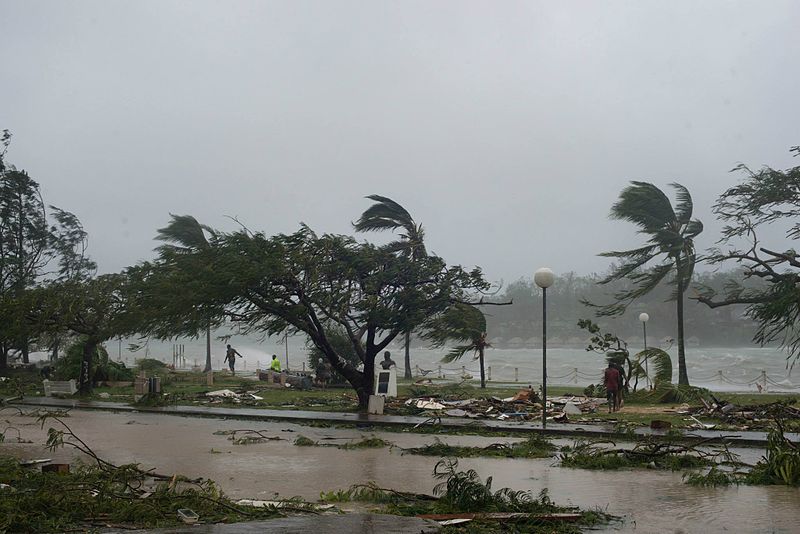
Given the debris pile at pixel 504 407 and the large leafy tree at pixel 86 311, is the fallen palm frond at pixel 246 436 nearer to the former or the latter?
the debris pile at pixel 504 407

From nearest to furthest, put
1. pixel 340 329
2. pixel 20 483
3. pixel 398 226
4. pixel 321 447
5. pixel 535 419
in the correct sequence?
pixel 20 483 < pixel 321 447 < pixel 535 419 < pixel 398 226 < pixel 340 329

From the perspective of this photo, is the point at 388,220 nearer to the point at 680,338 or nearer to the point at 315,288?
A: the point at 315,288

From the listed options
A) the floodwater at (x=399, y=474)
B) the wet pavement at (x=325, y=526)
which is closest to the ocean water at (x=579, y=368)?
the floodwater at (x=399, y=474)

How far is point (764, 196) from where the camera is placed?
28.7m

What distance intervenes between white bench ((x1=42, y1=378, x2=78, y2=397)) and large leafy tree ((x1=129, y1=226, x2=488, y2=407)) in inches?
318

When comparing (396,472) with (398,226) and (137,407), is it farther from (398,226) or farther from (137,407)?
(398,226)

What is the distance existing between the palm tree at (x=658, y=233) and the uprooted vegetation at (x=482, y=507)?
2614 cm

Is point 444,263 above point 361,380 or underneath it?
above

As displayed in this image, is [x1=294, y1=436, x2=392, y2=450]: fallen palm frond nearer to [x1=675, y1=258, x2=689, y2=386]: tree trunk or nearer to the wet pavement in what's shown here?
the wet pavement

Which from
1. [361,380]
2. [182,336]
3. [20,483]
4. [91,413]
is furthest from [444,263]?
[20,483]

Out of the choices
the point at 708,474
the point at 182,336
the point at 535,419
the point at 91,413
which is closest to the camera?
the point at 708,474

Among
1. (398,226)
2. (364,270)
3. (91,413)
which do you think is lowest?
(91,413)

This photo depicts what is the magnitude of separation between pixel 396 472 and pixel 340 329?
1049 inches

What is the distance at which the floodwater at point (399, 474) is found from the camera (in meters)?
8.70
